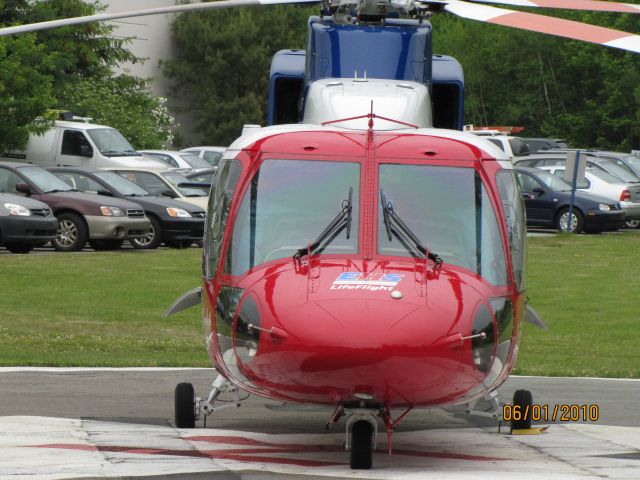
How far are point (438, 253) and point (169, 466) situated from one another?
6.81 feet

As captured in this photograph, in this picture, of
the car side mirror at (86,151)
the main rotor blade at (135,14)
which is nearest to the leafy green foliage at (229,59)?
the car side mirror at (86,151)

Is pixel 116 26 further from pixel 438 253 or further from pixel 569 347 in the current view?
pixel 438 253

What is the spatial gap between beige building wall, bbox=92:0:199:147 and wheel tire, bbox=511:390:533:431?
200ft

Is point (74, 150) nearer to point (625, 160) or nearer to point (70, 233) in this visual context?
point (70, 233)

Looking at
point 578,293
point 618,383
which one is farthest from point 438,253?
point 578,293

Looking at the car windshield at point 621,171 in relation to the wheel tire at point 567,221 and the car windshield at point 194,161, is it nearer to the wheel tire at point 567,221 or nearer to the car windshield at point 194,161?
the wheel tire at point 567,221

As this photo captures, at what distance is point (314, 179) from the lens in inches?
382

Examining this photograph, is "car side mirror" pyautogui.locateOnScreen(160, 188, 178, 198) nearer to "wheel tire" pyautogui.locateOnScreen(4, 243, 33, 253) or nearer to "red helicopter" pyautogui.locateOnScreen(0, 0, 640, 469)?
"wheel tire" pyautogui.locateOnScreen(4, 243, 33, 253)

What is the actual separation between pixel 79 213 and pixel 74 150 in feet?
28.5

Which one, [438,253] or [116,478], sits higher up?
[438,253]

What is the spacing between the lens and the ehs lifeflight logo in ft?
28.3

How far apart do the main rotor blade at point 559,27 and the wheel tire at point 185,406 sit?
10.8 ft

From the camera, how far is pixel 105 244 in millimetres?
28734

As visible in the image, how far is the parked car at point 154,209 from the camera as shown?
96.9 feet
